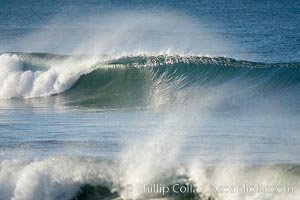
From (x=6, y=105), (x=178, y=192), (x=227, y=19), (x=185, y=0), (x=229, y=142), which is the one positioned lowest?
(x=178, y=192)

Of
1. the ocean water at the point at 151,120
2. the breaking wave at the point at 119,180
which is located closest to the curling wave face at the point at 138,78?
the ocean water at the point at 151,120

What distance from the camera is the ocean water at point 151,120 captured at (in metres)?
15.3

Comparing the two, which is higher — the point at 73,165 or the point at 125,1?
the point at 125,1

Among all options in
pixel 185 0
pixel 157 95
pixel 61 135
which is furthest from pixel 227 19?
pixel 61 135

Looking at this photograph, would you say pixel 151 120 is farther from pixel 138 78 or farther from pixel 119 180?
pixel 138 78

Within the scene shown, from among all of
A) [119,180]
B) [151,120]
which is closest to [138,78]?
[151,120]

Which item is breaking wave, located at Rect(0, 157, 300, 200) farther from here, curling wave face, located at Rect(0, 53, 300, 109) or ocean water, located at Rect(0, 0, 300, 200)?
curling wave face, located at Rect(0, 53, 300, 109)

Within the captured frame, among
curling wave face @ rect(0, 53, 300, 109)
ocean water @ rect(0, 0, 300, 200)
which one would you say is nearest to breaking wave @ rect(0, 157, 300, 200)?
ocean water @ rect(0, 0, 300, 200)

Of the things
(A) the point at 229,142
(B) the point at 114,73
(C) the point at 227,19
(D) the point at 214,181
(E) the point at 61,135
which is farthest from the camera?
(C) the point at 227,19

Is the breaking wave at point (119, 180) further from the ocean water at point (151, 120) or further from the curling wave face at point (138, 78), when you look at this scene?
the curling wave face at point (138, 78)

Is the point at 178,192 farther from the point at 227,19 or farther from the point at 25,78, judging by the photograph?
the point at 227,19

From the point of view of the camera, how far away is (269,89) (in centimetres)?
2386

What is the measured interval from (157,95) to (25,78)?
5.63 metres

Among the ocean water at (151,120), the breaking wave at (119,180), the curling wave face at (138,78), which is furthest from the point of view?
the curling wave face at (138,78)
